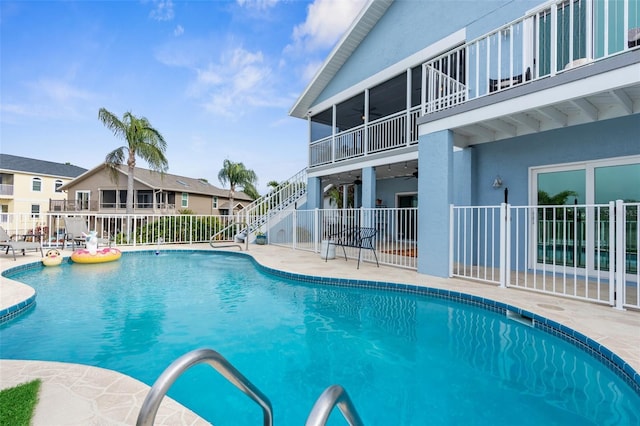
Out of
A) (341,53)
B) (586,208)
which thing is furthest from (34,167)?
(586,208)

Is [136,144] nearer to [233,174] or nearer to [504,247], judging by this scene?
[233,174]

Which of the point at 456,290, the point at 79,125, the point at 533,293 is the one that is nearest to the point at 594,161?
the point at 533,293

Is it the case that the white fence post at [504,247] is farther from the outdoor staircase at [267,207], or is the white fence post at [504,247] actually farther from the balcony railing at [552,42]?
the outdoor staircase at [267,207]

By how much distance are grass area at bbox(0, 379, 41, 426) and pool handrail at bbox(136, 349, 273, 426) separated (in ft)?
5.55

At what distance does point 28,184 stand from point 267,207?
28758 mm

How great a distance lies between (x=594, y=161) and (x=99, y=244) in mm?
14149

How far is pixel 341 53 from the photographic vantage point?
12.9 metres

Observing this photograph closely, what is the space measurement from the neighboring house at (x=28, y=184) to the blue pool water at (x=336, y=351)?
3095cm

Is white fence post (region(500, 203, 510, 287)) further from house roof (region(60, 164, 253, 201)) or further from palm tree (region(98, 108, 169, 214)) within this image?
house roof (region(60, 164, 253, 201))

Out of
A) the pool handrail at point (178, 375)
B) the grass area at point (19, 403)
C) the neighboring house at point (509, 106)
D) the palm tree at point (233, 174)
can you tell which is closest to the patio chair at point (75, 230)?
the grass area at point (19, 403)

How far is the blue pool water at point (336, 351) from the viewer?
274 centimetres

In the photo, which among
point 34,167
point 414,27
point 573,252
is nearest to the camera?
point 573,252

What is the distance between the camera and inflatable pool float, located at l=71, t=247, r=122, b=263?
926 centimetres

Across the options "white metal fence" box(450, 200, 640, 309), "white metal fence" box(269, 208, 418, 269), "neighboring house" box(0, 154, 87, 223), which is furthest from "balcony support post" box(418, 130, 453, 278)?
"neighboring house" box(0, 154, 87, 223)
